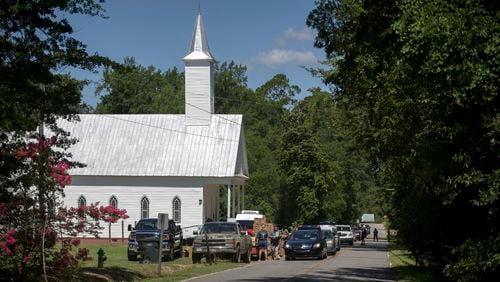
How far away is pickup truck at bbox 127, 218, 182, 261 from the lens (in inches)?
1328

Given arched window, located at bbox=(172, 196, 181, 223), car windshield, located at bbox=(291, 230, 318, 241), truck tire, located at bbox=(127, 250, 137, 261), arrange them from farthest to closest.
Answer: arched window, located at bbox=(172, 196, 181, 223) < car windshield, located at bbox=(291, 230, 318, 241) < truck tire, located at bbox=(127, 250, 137, 261)

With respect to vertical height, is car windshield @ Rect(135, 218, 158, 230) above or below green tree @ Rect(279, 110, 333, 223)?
below

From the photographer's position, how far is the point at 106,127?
5891 centimetres

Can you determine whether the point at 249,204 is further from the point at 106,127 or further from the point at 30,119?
the point at 30,119

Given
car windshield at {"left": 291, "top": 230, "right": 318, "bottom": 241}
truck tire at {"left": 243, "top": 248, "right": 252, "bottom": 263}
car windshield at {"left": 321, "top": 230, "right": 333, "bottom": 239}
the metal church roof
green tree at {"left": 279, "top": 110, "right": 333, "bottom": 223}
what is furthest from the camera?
green tree at {"left": 279, "top": 110, "right": 333, "bottom": 223}

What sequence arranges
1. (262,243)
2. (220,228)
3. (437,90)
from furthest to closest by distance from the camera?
(262,243) < (220,228) < (437,90)

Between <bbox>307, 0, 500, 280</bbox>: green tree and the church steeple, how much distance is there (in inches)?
1445

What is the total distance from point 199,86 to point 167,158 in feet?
20.8

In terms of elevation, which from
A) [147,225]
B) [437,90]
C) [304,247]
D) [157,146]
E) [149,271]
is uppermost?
[157,146]

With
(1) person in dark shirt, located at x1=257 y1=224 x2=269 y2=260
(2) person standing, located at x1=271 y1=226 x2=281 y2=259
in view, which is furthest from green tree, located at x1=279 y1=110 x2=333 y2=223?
(1) person in dark shirt, located at x1=257 y1=224 x2=269 y2=260

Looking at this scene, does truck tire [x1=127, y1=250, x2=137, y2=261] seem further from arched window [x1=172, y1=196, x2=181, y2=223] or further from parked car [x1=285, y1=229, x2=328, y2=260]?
arched window [x1=172, y1=196, x2=181, y2=223]

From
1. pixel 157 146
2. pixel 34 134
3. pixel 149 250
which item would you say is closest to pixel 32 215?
pixel 34 134

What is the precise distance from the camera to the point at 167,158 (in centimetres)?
5631

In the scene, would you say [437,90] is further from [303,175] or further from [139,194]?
[303,175]
